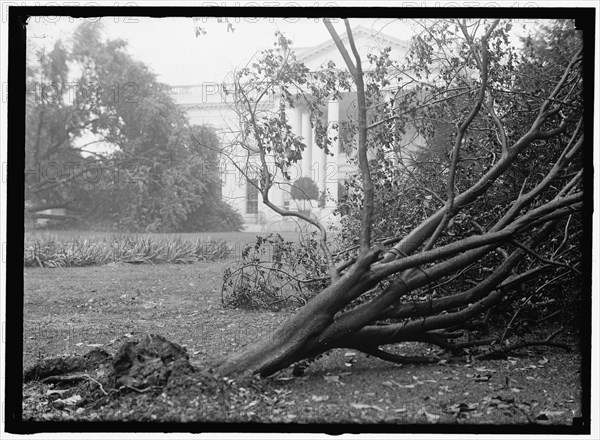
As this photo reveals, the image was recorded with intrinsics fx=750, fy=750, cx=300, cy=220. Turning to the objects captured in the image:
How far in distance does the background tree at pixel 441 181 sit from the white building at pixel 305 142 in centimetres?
8

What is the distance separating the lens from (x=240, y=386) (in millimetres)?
5090

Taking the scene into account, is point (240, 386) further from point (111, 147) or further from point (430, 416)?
point (111, 147)

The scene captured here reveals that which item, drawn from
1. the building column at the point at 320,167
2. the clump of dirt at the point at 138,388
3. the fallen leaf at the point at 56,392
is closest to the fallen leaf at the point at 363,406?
the clump of dirt at the point at 138,388

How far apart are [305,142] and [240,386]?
5.93 ft

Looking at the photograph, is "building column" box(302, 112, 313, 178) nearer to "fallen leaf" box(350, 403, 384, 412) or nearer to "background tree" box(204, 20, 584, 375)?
"background tree" box(204, 20, 584, 375)

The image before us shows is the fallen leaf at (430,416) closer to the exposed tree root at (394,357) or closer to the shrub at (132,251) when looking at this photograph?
the exposed tree root at (394,357)

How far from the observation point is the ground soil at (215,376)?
5039 mm

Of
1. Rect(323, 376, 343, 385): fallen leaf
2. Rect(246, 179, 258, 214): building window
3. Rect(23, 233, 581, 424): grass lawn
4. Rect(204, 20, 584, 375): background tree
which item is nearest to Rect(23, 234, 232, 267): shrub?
Rect(23, 233, 581, 424): grass lawn

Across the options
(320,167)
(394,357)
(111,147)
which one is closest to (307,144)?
(320,167)

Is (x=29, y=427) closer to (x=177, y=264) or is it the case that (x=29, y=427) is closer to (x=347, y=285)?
(x=177, y=264)

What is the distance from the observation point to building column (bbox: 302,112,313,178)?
5.48 meters

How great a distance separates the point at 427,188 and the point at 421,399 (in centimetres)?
161

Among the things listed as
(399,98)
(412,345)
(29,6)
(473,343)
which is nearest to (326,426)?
(412,345)

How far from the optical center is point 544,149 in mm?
5859
